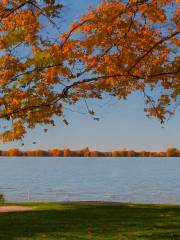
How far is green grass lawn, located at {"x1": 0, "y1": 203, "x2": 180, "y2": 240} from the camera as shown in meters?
22.2

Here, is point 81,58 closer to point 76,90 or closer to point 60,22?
point 76,90

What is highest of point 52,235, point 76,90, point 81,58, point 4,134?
point 81,58

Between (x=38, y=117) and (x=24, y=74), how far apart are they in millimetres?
2299

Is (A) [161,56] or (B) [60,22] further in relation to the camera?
(A) [161,56]

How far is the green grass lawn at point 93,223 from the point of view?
2217 centimetres

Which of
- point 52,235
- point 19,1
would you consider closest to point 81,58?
point 19,1

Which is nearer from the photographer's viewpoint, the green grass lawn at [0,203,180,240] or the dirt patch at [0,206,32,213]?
the green grass lawn at [0,203,180,240]

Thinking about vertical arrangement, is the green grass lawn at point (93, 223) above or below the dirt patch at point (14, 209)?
below

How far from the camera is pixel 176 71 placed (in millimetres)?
20406

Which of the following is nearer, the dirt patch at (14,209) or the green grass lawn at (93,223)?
the green grass lawn at (93,223)

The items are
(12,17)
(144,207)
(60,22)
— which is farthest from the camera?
(144,207)

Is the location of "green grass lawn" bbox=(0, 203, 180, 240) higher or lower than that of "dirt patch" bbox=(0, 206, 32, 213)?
lower

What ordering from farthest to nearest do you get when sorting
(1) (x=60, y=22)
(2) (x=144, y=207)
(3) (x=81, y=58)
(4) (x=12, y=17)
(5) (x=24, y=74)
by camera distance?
(2) (x=144, y=207) → (3) (x=81, y=58) → (4) (x=12, y=17) → (1) (x=60, y=22) → (5) (x=24, y=74)

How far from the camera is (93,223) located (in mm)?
25750
